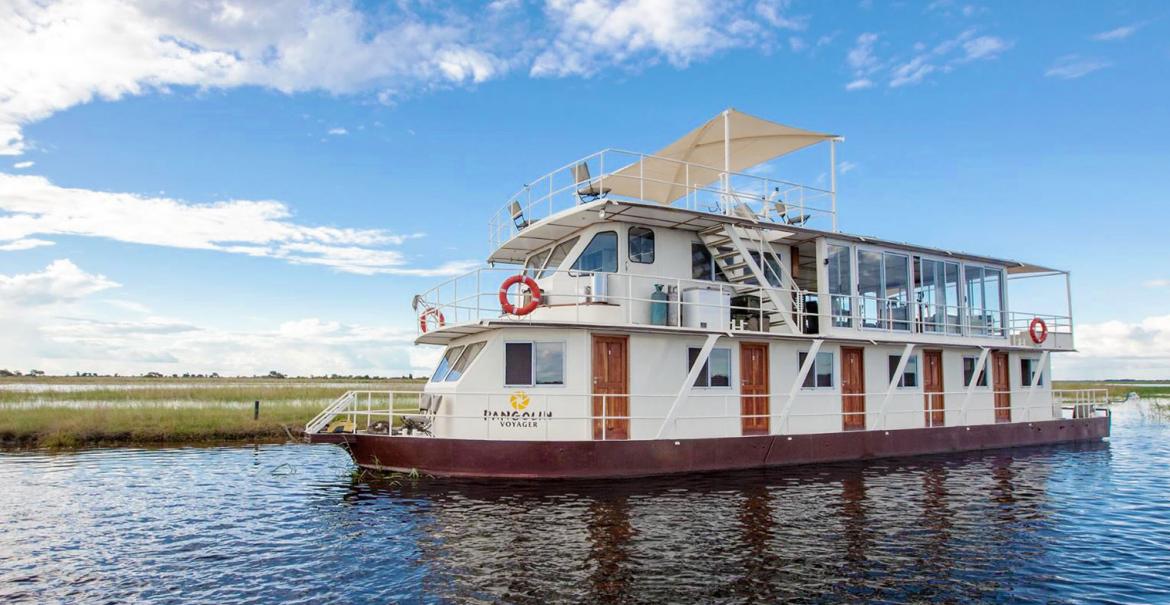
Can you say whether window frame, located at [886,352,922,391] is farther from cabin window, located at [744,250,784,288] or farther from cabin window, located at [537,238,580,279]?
cabin window, located at [537,238,580,279]

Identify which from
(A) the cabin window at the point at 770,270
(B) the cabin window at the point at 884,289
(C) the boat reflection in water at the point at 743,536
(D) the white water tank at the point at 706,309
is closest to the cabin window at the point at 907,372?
(B) the cabin window at the point at 884,289

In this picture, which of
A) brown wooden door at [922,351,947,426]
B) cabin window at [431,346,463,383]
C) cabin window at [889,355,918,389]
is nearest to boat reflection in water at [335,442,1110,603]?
cabin window at [431,346,463,383]

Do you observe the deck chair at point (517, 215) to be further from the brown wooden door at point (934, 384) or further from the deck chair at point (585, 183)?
the brown wooden door at point (934, 384)

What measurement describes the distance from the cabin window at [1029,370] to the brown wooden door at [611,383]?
16134 millimetres

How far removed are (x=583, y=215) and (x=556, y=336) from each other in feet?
9.98

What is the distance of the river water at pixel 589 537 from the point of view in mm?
9055

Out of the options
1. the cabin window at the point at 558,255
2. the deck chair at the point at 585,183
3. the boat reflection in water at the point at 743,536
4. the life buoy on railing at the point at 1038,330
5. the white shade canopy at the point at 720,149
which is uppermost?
the white shade canopy at the point at 720,149

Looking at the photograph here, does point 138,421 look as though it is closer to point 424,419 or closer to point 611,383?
point 424,419

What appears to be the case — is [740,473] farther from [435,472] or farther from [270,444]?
[270,444]

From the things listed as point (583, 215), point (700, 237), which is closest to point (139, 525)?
point (583, 215)

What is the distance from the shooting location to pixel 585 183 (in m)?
17.5

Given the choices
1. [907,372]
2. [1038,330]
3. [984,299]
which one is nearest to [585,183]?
[907,372]

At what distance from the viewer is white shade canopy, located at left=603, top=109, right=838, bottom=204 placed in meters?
19.1

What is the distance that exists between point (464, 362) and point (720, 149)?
9.50m
